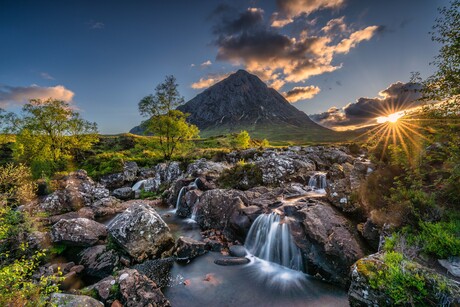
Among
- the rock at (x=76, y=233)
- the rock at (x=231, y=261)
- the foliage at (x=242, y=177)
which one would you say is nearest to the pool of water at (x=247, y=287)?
the rock at (x=231, y=261)

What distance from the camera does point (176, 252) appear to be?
14250 mm

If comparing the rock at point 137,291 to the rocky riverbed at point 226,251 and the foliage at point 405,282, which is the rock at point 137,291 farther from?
the foliage at point 405,282

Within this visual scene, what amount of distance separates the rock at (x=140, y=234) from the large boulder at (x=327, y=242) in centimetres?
921

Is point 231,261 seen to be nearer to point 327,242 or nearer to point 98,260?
point 327,242

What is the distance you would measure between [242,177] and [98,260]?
Result: 53.6ft

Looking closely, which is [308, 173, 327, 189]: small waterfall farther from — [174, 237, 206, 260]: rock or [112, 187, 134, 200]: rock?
[112, 187, 134, 200]: rock

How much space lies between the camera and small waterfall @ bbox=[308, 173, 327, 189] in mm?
23253

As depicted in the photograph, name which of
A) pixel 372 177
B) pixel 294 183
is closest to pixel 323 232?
pixel 372 177

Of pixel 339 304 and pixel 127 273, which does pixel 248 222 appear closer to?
pixel 339 304

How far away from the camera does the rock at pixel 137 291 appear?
8.66 m

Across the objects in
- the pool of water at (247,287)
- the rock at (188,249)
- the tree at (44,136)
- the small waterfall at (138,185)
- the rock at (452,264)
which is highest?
the tree at (44,136)

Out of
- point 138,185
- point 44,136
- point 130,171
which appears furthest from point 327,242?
point 44,136

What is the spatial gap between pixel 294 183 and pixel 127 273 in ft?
64.3

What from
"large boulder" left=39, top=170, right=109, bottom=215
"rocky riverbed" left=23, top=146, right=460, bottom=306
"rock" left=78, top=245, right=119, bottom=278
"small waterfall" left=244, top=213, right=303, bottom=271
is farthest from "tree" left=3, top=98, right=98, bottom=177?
"small waterfall" left=244, top=213, right=303, bottom=271
